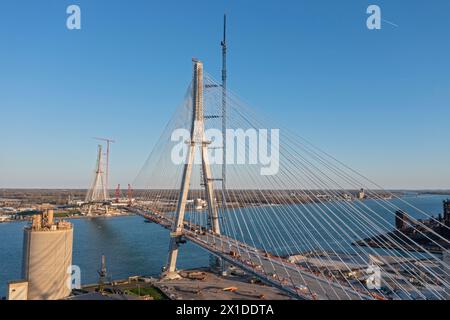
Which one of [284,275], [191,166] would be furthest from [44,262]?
[191,166]
